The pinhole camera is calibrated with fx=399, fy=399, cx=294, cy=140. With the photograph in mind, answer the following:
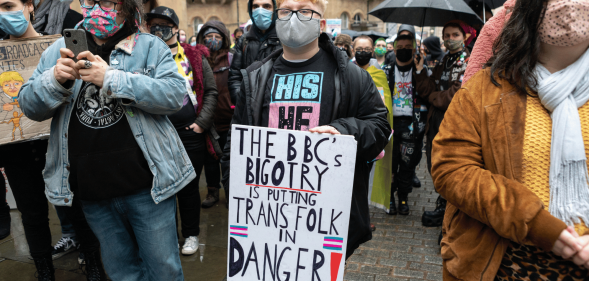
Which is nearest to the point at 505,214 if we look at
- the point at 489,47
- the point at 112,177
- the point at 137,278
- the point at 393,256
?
the point at 489,47

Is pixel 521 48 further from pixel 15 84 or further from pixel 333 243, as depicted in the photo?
pixel 15 84

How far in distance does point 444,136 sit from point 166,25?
10.1ft

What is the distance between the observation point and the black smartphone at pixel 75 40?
1987 mm

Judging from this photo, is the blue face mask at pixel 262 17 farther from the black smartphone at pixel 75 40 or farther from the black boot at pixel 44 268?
the black boot at pixel 44 268

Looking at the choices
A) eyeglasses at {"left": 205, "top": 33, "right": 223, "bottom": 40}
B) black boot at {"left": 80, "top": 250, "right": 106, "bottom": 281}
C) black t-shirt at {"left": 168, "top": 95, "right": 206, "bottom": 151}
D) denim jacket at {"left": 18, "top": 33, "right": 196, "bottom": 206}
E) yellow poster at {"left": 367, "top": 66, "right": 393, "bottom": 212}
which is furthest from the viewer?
eyeglasses at {"left": 205, "top": 33, "right": 223, "bottom": 40}

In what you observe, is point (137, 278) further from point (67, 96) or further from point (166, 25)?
point (166, 25)

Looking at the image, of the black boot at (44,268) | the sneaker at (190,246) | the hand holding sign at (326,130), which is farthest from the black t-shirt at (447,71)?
the black boot at (44,268)

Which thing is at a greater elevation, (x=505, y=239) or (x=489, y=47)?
(x=489, y=47)

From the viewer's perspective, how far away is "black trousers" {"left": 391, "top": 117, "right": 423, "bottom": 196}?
4.81m

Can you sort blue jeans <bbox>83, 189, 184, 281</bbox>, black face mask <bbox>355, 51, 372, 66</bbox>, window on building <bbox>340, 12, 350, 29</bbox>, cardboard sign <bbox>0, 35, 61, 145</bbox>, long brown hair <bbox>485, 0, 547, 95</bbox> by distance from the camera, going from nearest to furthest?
long brown hair <bbox>485, 0, 547, 95</bbox>, blue jeans <bbox>83, 189, 184, 281</bbox>, cardboard sign <bbox>0, 35, 61, 145</bbox>, black face mask <bbox>355, 51, 372, 66</bbox>, window on building <bbox>340, 12, 350, 29</bbox>

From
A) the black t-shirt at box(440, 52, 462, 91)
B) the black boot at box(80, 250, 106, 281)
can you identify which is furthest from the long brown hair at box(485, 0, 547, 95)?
the black boot at box(80, 250, 106, 281)

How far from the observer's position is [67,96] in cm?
210

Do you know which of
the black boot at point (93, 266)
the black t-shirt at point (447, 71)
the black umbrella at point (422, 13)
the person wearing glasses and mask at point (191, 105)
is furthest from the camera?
the black umbrella at point (422, 13)

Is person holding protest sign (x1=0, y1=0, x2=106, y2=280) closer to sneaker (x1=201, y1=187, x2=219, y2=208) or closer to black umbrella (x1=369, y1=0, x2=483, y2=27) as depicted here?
sneaker (x1=201, y1=187, x2=219, y2=208)
